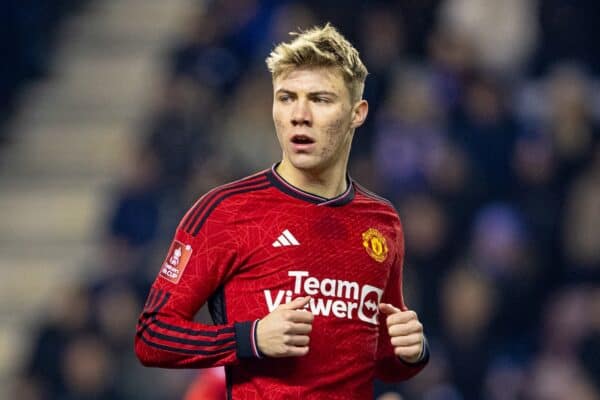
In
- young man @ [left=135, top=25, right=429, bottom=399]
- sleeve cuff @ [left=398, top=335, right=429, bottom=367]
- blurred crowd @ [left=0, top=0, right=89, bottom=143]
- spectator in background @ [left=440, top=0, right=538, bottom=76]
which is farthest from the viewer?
blurred crowd @ [left=0, top=0, right=89, bottom=143]

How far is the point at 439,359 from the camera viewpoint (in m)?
7.70

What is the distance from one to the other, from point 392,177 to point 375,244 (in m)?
4.39

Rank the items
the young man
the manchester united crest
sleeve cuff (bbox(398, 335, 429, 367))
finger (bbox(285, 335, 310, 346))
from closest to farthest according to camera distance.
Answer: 1. finger (bbox(285, 335, 310, 346))
2. the young man
3. the manchester united crest
4. sleeve cuff (bbox(398, 335, 429, 367))

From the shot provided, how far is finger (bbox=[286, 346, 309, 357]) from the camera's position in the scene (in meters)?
3.75

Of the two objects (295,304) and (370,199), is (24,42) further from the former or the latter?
(295,304)

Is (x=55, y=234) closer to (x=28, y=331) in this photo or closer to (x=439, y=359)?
(x=28, y=331)

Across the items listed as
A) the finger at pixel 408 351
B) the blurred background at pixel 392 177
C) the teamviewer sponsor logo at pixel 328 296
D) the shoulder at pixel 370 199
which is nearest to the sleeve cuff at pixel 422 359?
the finger at pixel 408 351

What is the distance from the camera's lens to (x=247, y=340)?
3807mm

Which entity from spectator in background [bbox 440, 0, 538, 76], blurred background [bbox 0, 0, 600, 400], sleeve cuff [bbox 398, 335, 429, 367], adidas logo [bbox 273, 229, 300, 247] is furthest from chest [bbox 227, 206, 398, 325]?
spectator in background [bbox 440, 0, 538, 76]

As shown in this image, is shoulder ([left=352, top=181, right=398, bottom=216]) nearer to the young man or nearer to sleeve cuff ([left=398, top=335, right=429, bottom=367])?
the young man

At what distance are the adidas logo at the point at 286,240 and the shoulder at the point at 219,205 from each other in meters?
0.14

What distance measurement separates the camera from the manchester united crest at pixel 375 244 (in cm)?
408

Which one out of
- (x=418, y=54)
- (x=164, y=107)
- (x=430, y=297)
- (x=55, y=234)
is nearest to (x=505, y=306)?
(x=430, y=297)

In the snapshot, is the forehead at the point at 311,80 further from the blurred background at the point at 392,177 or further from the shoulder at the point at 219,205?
the blurred background at the point at 392,177
